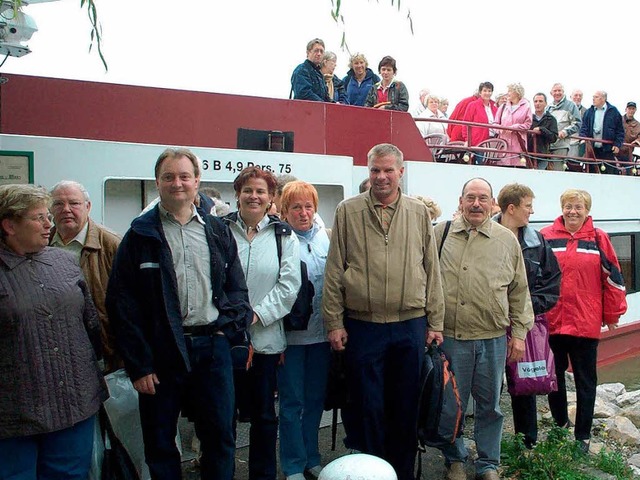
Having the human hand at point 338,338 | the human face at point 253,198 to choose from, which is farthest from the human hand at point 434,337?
the human face at point 253,198

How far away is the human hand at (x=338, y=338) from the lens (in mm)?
3658

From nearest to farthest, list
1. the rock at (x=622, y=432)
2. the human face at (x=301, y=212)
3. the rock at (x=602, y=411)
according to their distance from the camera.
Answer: the human face at (x=301, y=212) < the rock at (x=622, y=432) < the rock at (x=602, y=411)

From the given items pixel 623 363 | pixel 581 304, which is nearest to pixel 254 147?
pixel 581 304

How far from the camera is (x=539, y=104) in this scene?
10922 mm

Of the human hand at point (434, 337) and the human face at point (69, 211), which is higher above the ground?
the human face at point (69, 211)

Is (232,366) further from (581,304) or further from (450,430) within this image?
(581,304)

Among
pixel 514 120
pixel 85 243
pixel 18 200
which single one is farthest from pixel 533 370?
pixel 514 120

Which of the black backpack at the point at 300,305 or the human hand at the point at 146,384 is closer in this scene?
the human hand at the point at 146,384

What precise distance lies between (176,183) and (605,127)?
10762mm

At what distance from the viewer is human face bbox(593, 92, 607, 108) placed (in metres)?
12.0

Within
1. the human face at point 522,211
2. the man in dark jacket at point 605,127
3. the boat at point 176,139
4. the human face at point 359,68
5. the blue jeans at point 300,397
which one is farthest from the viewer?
the man in dark jacket at point 605,127

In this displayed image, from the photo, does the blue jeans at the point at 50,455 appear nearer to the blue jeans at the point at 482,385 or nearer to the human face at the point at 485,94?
the blue jeans at the point at 482,385

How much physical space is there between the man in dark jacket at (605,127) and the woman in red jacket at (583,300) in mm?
7860

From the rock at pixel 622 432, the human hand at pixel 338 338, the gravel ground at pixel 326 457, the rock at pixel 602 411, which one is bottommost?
the rock at pixel 602 411
